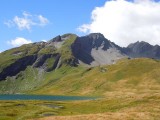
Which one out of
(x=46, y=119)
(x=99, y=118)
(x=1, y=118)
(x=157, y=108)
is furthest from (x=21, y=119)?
(x=157, y=108)

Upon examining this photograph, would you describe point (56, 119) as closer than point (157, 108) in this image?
Yes

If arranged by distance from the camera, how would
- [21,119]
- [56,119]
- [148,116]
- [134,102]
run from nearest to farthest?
1. [56,119]
2. [148,116]
3. [21,119]
4. [134,102]

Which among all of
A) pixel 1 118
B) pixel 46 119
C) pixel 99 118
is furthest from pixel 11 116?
pixel 99 118

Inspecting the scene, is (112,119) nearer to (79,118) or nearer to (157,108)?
(79,118)

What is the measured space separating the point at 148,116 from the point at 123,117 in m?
5.90

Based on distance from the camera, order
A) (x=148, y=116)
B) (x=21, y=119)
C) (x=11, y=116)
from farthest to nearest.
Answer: (x=11, y=116)
(x=21, y=119)
(x=148, y=116)

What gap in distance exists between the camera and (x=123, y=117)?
59.5m

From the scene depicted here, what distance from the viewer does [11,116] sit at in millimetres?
73875

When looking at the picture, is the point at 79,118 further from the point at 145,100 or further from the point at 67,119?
the point at 145,100

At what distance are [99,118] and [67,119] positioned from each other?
5.99 meters

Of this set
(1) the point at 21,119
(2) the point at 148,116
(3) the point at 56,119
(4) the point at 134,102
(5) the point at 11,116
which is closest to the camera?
(3) the point at 56,119

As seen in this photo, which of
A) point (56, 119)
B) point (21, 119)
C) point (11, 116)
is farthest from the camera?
point (11, 116)

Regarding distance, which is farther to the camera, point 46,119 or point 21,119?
point 21,119

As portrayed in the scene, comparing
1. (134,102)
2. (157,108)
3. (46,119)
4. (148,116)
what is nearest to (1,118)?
(46,119)
